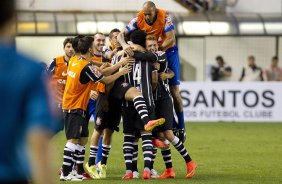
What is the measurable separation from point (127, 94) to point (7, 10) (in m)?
9.22

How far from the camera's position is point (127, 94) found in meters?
13.0

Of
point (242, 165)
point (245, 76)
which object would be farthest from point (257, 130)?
point (242, 165)

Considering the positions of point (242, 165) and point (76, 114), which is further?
point (242, 165)

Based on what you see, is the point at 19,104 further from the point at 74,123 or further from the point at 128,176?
the point at 128,176

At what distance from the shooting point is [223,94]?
27953mm

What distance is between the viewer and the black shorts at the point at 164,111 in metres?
13.4

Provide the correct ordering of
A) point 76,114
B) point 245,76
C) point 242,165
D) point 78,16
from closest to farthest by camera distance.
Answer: point 76,114, point 242,165, point 245,76, point 78,16

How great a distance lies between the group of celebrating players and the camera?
41.3 ft

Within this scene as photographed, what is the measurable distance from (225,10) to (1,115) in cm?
3537

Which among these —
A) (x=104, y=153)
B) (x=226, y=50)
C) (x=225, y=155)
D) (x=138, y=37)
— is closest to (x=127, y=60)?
(x=138, y=37)

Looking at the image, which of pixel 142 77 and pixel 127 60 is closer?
pixel 127 60

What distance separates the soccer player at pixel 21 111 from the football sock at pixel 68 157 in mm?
8532

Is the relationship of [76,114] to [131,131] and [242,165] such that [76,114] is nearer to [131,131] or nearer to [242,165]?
[131,131]

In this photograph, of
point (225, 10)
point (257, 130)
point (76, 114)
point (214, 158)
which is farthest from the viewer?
point (225, 10)
